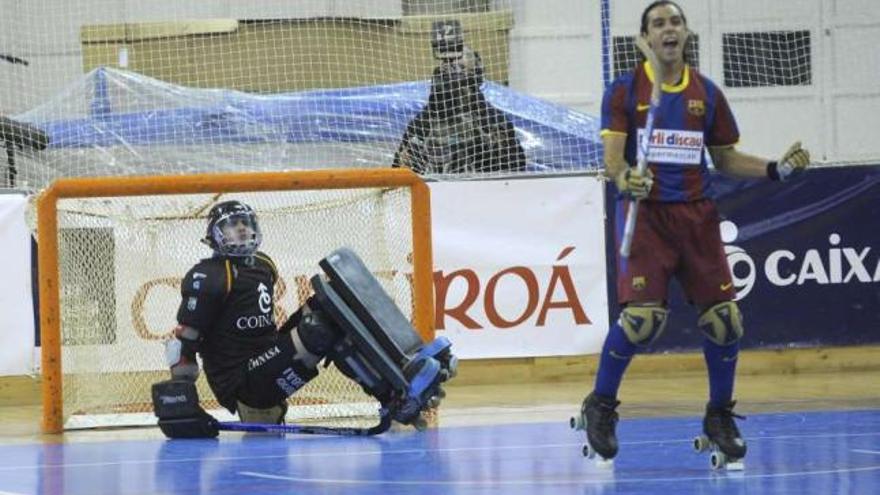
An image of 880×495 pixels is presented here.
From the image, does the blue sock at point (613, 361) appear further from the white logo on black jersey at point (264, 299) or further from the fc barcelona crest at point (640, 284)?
the white logo on black jersey at point (264, 299)

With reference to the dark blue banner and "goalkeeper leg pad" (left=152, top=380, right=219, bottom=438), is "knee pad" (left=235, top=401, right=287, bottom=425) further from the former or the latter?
the dark blue banner

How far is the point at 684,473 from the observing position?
725 cm

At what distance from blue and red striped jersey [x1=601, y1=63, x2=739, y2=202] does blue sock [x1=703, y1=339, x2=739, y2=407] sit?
632 millimetres

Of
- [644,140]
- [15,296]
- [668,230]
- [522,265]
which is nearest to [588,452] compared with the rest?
[668,230]

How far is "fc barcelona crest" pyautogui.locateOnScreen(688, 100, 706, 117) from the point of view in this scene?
7.38m

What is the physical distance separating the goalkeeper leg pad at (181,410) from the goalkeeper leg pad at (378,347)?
28.9 inches

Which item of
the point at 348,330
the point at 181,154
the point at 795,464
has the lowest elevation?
the point at 795,464

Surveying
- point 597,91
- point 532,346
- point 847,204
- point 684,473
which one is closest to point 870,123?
point 597,91

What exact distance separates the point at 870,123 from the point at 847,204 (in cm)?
541

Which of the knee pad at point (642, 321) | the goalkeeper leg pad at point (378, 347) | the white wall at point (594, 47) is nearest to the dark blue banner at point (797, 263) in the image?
the white wall at point (594, 47)

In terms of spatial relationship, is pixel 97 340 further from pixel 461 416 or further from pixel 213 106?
pixel 213 106

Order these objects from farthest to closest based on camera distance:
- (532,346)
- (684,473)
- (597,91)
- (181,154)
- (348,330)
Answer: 1. (597,91)
2. (181,154)
3. (532,346)
4. (348,330)
5. (684,473)

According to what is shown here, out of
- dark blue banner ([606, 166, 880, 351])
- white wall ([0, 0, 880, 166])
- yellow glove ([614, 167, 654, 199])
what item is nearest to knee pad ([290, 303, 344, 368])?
yellow glove ([614, 167, 654, 199])

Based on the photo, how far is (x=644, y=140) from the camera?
7.15 metres
